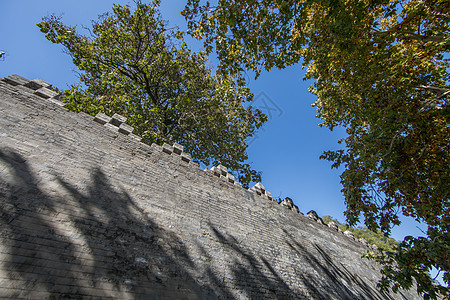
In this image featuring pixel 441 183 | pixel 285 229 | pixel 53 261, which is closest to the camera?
pixel 53 261

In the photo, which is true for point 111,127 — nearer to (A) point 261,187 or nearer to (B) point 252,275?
(B) point 252,275

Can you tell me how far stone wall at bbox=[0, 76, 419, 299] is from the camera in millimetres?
2537

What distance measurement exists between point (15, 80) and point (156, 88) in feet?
28.1

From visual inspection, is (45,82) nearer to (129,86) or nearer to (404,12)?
(129,86)

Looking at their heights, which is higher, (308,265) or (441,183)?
(441,183)

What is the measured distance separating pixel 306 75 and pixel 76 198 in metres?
11.3

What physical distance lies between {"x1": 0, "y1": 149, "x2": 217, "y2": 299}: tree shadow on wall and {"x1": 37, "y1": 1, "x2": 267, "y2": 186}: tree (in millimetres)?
6239

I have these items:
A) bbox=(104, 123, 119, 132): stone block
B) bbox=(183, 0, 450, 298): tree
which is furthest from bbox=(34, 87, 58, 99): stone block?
bbox=(183, 0, 450, 298): tree

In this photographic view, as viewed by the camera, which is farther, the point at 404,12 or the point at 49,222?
the point at 404,12

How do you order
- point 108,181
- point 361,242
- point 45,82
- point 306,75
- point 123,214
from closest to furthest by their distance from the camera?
point 123,214
point 108,181
point 45,82
point 306,75
point 361,242

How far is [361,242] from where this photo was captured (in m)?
11.1

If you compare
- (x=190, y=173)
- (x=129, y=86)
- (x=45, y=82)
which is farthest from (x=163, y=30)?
(x=190, y=173)

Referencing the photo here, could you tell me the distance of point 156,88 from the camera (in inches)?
484

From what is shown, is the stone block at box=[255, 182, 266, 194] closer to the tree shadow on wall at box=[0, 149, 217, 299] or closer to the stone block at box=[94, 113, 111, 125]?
the tree shadow on wall at box=[0, 149, 217, 299]
